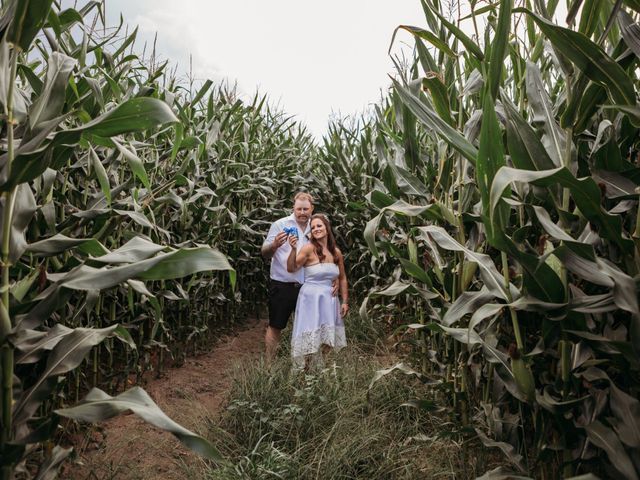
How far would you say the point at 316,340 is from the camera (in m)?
3.67

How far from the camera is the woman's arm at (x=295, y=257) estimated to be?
390 centimetres

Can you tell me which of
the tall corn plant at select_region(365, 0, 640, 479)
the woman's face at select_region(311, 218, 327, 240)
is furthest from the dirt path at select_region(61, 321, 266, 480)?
the tall corn plant at select_region(365, 0, 640, 479)

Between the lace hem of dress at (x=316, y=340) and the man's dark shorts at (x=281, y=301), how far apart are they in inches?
17.6

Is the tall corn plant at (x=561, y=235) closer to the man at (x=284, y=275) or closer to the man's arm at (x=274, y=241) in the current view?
the man's arm at (x=274, y=241)

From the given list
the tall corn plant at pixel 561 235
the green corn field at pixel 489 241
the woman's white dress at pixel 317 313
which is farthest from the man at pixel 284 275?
the tall corn plant at pixel 561 235

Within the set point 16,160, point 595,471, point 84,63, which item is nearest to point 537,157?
point 595,471

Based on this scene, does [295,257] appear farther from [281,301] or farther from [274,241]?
[281,301]

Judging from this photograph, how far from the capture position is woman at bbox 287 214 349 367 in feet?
12.3

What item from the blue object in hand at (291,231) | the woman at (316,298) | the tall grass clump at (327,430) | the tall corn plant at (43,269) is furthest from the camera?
the blue object in hand at (291,231)

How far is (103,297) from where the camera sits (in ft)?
9.29

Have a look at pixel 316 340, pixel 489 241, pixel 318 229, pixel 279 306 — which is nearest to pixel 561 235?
pixel 489 241

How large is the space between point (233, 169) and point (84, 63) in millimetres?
2643

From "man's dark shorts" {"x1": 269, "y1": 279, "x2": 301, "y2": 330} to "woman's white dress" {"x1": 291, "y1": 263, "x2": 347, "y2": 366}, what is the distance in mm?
244

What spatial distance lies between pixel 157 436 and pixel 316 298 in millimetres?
1494
